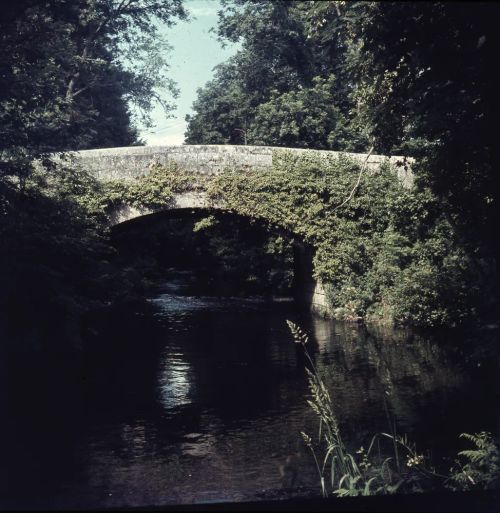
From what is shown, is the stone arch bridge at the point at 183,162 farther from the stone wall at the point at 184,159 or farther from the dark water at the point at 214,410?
the dark water at the point at 214,410

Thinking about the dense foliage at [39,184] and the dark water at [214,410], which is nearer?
the dark water at [214,410]

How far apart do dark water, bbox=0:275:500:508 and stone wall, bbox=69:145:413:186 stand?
13.5 ft

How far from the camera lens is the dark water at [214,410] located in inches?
226

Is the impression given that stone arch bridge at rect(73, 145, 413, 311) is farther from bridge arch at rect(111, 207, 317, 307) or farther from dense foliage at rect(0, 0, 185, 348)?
dense foliage at rect(0, 0, 185, 348)

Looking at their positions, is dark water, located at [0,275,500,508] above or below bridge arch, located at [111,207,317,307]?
below

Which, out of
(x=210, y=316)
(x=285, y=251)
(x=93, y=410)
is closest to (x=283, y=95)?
(x=285, y=251)

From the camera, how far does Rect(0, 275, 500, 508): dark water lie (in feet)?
18.9

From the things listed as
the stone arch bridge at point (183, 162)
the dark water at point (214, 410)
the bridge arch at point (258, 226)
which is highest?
the stone arch bridge at point (183, 162)

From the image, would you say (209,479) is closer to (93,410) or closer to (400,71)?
Result: (93,410)

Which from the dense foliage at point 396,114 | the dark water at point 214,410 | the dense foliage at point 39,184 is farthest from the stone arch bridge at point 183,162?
the dense foliage at point 39,184

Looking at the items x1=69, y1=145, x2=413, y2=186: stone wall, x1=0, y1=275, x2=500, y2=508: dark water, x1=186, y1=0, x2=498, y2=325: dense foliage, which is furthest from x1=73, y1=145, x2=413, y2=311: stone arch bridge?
x1=0, y1=275, x2=500, y2=508: dark water

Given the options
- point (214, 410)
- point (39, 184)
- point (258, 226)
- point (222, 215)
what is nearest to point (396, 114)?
point (214, 410)

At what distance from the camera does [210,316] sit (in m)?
16.7

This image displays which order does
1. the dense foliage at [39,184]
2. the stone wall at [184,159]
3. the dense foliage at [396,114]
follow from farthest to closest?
the stone wall at [184,159]
the dense foliage at [39,184]
the dense foliage at [396,114]
